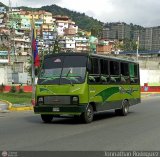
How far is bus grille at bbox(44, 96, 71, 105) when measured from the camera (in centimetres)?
1620

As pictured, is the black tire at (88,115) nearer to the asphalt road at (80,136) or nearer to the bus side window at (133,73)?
the asphalt road at (80,136)

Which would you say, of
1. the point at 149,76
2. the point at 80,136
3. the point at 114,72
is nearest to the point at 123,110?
the point at 114,72

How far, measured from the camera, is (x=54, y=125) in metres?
16.0

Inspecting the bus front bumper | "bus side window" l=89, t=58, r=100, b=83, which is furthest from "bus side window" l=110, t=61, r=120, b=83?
the bus front bumper

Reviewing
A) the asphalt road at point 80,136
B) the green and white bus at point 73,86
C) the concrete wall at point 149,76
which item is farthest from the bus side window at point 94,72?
the concrete wall at point 149,76

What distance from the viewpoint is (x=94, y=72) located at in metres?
17.2

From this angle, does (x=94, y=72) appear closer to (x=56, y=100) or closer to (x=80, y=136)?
(x=56, y=100)

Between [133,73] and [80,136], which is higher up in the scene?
[133,73]

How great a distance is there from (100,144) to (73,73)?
5783 millimetres

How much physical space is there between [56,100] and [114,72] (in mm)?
4198

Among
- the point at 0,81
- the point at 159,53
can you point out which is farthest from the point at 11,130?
the point at 159,53

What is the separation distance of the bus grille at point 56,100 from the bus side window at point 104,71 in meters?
2.39

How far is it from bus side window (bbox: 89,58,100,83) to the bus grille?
4.19ft

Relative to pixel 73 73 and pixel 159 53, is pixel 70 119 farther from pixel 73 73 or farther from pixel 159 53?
pixel 159 53
